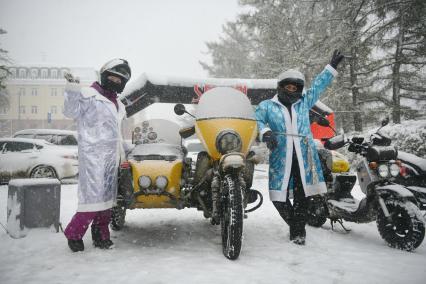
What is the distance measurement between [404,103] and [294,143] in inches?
497

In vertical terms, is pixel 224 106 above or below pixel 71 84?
below

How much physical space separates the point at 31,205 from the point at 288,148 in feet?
10.6

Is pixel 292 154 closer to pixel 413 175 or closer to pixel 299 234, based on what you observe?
→ pixel 299 234

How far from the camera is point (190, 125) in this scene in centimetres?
420

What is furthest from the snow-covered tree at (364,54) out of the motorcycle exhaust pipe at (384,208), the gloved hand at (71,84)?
the gloved hand at (71,84)

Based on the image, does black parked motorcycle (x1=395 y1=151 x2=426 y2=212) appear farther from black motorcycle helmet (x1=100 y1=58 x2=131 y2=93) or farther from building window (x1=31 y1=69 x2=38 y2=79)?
building window (x1=31 y1=69 x2=38 y2=79)

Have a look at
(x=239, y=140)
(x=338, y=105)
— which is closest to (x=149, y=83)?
(x=239, y=140)

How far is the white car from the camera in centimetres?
1027

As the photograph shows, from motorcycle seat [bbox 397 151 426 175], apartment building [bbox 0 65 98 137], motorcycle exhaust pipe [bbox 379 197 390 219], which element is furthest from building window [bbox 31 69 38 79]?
motorcycle exhaust pipe [bbox 379 197 390 219]

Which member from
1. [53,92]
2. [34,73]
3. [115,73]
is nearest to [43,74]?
[34,73]

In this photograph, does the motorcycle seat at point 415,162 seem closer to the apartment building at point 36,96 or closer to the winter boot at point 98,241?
the winter boot at point 98,241

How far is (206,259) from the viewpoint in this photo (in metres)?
3.49

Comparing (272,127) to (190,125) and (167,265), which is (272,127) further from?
(167,265)

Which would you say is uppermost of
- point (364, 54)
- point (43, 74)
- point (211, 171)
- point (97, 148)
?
point (43, 74)
